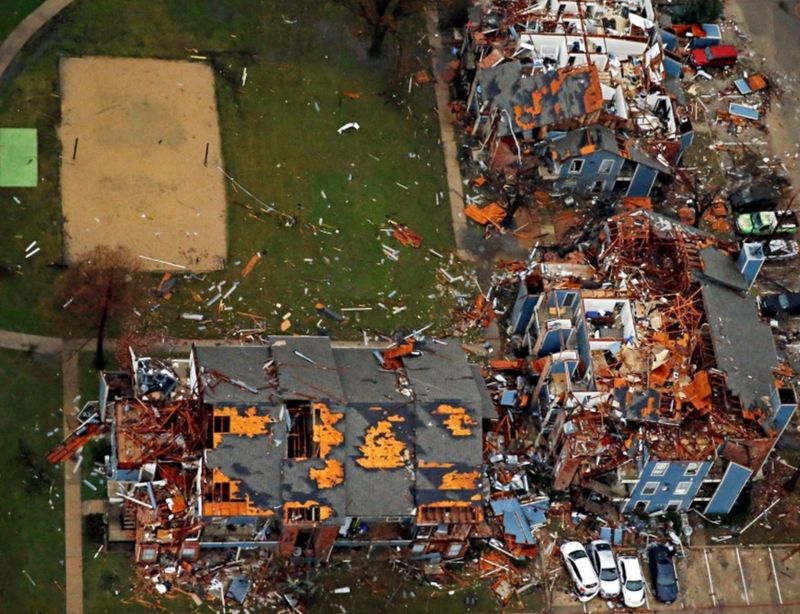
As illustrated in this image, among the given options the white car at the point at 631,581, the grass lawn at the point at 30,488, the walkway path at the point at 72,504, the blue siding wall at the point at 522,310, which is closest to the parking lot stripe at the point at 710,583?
the white car at the point at 631,581

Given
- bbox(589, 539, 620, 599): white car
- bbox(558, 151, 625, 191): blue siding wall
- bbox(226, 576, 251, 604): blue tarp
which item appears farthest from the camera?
bbox(558, 151, 625, 191): blue siding wall

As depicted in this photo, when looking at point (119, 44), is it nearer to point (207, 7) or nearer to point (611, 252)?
point (207, 7)

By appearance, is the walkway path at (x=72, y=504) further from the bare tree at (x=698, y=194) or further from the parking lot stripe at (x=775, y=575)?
the bare tree at (x=698, y=194)

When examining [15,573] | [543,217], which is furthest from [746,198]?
[15,573]

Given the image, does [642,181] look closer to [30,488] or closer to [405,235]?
[405,235]

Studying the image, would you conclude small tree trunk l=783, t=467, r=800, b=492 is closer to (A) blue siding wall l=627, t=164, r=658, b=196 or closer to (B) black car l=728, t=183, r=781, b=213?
(B) black car l=728, t=183, r=781, b=213

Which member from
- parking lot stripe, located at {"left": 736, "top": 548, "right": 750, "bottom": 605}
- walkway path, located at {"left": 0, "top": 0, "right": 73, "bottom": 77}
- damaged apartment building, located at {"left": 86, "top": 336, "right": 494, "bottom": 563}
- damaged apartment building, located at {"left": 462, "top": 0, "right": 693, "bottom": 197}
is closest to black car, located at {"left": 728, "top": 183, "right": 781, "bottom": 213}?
damaged apartment building, located at {"left": 462, "top": 0, "right": 693, "bottom": 197}
